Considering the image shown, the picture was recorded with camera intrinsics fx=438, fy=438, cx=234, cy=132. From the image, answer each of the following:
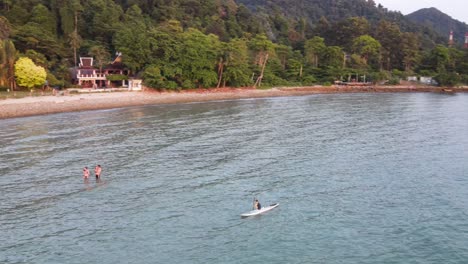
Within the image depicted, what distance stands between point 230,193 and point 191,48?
67874 millimetres

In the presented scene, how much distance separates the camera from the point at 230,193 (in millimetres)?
30766

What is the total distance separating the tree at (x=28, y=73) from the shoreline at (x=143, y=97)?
661 centimetres

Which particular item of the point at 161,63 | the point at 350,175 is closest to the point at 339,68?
the point at 161,63

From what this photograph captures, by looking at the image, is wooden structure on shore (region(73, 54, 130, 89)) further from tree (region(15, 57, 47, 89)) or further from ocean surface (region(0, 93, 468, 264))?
ocean surface (region(0, 93, 468, 264))

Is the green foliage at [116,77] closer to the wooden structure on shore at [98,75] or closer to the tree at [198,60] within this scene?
the wooden structure on shore at [98,75]

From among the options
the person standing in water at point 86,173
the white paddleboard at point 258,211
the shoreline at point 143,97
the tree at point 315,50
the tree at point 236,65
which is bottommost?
the white paddleboard at point 258,211

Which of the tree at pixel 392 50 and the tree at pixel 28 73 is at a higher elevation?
the tree at pixel 392 50

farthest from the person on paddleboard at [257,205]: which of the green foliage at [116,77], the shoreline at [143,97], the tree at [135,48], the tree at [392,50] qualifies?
the tree at [392,50]

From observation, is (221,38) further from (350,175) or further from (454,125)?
(350,175)

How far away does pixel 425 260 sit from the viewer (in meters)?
21.4

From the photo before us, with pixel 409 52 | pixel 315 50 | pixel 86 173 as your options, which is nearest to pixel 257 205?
pixel 86 173

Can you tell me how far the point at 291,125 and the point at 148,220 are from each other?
35900 millimetres

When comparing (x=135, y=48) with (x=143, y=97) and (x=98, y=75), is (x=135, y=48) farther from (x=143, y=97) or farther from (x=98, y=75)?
(x=143, y=97)

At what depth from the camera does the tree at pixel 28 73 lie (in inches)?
2957
